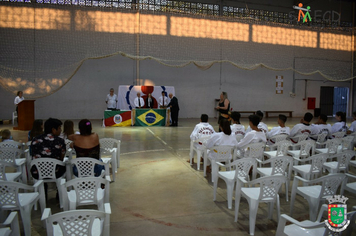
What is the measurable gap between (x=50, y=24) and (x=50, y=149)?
23.3ft

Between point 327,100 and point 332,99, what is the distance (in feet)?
1.34

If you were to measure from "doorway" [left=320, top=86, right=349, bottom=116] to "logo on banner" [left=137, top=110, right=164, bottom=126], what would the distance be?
38.9 feet

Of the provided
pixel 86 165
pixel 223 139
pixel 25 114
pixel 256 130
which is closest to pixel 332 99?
pixel 256 130

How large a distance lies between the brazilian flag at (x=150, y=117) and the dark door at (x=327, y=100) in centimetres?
1176

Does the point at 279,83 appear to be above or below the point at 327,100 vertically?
above

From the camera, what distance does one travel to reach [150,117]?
11.6 meters

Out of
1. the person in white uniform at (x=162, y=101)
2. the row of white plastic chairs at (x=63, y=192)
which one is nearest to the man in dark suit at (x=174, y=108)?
the person in white uniform at (x=162, y=101)

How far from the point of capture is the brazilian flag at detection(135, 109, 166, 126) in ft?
37.8

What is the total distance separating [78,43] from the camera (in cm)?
1245

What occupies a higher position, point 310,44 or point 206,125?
point 310,44

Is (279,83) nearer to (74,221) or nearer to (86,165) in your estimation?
(86,165)

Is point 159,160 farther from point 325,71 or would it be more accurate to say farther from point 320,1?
point 320,1

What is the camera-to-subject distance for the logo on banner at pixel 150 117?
1156 cm

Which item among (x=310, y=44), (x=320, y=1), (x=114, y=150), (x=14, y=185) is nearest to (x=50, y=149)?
(x=14, y=185)
